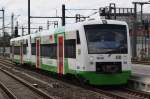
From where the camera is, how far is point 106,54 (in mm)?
19562

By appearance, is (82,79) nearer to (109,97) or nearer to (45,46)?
(109,97)

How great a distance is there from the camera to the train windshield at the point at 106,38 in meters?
19.6

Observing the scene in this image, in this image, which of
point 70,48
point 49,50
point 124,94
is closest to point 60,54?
point 70,48

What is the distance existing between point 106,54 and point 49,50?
8487mm

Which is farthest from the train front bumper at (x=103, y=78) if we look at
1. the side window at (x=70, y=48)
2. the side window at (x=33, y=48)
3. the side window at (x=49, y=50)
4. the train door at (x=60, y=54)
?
the side window at (x=33, y=48)

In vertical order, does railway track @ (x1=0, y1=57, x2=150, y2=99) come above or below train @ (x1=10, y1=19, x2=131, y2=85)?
below

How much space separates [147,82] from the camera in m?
18.7

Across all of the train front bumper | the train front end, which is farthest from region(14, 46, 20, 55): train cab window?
the train front bumper

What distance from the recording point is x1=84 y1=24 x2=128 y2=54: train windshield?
1962 centimetres

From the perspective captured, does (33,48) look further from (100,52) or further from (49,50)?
(100,52)

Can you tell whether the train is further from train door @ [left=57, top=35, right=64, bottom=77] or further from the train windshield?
train door @ [left=57, top=35, right=64, bottom=77]

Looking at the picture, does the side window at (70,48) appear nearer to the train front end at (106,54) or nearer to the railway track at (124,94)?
the train front end at (106,54)

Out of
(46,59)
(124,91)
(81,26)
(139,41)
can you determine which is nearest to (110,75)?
(124,91)

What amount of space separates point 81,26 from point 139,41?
6685 centimetres
